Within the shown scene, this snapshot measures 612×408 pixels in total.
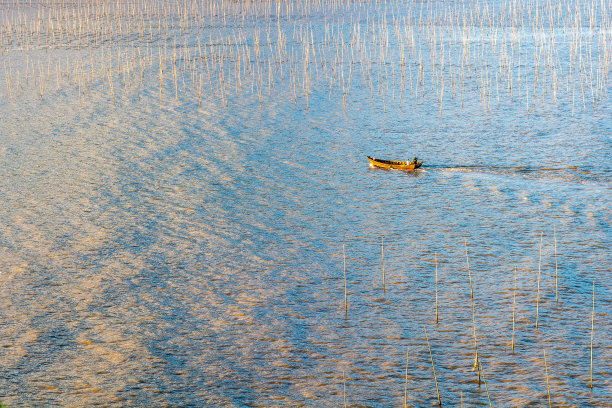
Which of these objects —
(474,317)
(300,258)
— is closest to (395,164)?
(300,258)

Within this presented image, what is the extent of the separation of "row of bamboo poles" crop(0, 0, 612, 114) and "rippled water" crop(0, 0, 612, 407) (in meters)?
2.40

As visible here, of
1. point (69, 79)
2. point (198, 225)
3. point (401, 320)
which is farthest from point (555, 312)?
point (69, 79)

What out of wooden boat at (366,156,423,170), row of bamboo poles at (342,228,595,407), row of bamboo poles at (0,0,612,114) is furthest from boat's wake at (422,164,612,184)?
row of bamboo poles at (0,0,612,114)

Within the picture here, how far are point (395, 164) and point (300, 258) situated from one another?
336cm

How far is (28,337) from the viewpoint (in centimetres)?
672

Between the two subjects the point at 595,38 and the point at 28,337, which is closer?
the point at 28,337

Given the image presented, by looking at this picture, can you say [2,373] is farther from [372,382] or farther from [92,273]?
[372,382]

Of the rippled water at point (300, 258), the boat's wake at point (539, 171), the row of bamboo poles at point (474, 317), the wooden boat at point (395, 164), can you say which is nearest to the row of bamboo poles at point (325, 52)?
the rippled water at point (300, 258)

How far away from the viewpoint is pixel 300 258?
27.9 ft

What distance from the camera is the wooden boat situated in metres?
11.2

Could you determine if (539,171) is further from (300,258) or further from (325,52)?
(325,52)

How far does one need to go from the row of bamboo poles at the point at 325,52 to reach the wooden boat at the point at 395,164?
406 cm

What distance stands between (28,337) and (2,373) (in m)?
0.61

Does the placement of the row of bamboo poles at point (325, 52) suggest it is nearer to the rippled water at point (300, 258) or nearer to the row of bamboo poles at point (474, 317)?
the rippled water at point (300, 258)
